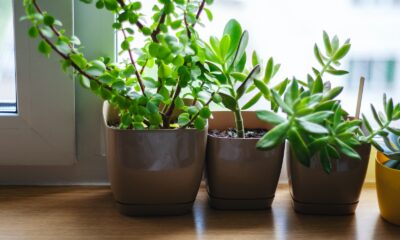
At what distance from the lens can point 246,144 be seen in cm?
74

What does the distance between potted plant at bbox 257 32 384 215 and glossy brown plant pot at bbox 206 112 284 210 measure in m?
0.04

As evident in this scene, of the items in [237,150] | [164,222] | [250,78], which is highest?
[250,78]

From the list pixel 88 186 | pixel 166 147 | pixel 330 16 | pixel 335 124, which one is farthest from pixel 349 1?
pixel 88 186

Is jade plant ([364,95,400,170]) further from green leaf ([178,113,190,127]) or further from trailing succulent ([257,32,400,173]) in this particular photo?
green leaf ([178,113,190,127])

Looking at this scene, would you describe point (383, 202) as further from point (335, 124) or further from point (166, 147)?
point (166, 147)

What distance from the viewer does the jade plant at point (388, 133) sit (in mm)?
733

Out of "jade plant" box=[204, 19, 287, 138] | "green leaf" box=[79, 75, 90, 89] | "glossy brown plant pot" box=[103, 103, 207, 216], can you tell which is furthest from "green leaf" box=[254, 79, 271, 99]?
"green leaf" box=[79, 75, 90, 89]

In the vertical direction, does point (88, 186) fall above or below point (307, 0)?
below

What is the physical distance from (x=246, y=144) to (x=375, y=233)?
21 cm

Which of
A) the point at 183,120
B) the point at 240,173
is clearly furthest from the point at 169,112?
the point at 240,173

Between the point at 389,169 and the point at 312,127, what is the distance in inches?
6.6

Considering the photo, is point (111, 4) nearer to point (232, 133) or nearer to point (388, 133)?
point (232, 133)

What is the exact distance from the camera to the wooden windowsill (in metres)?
0.71

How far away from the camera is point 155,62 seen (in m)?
0.70
